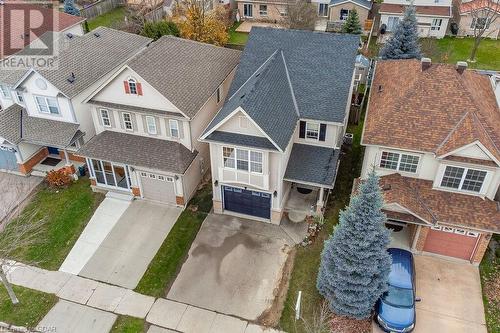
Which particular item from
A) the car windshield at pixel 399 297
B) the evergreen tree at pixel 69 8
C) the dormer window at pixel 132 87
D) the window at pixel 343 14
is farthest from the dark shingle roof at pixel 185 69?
the evergreen tree at pixel 69 8

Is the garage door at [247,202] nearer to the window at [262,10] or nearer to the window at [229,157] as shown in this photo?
the window at [229,157]

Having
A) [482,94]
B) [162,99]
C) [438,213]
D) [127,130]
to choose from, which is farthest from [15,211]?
[482,94]

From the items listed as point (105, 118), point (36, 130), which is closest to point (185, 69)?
point (105, 118)

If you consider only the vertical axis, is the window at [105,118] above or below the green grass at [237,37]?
above

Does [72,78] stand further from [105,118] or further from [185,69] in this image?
[185,69]

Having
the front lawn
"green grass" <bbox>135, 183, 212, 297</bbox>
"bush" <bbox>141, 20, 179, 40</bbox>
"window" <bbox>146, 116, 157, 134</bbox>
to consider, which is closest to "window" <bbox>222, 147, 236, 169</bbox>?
"green grass" <bbox>135, 183, 212, 297</bbox>

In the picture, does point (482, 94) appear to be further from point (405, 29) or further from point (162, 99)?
point (162, 99)

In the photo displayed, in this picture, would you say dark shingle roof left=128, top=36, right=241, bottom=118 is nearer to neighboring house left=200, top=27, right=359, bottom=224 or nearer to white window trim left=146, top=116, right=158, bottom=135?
white window trim left=146, top=116, right=158, bottom=135
